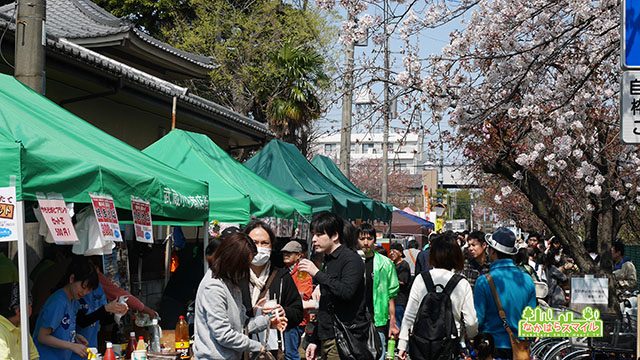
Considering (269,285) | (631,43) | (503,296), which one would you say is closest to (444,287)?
(503,296)

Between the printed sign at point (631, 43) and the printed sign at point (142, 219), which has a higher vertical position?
the printed sign at point (631, 43)

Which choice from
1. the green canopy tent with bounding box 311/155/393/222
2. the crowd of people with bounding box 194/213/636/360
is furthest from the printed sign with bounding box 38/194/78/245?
the green canopy tent with bounding box 311/155/393/222

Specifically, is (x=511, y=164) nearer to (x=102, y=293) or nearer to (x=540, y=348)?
(x=540, y=348)

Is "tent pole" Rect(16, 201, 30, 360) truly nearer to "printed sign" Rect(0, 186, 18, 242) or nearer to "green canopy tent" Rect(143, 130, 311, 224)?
"printed sign" Rect(0, 186, 18, 242)

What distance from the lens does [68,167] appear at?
5863 millimetres

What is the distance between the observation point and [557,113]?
40.5ft

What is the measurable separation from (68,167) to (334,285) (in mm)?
2207

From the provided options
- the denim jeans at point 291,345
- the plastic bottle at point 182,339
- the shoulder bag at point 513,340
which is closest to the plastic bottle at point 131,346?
the plastic bottle at point 182,339

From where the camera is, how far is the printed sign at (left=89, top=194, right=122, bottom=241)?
6.10m

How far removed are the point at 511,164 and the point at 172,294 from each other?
623 cm

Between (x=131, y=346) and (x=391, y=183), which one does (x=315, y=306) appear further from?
(x=391, y=183)

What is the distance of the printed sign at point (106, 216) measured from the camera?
610 centimetres

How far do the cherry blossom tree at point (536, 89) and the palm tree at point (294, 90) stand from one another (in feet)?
34.1

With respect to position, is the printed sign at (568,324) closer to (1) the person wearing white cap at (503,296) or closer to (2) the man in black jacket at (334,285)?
(1) the person wearing white cap at (503,296)
